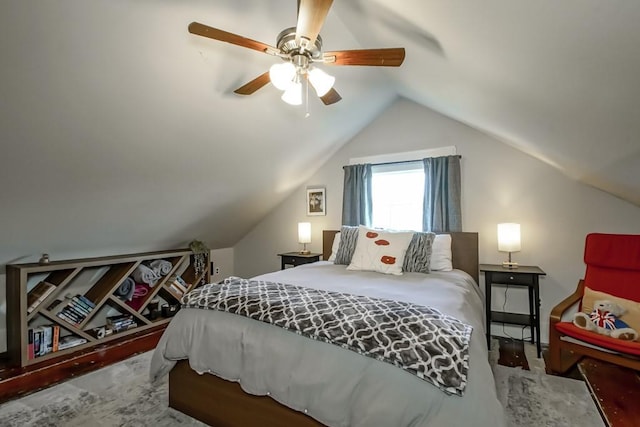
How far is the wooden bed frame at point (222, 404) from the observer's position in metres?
1.42

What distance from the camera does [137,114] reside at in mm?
2008

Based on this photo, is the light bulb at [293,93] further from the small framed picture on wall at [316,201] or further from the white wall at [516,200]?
the small framed picture on wall at [316,201]

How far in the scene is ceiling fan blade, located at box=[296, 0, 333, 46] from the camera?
128cm

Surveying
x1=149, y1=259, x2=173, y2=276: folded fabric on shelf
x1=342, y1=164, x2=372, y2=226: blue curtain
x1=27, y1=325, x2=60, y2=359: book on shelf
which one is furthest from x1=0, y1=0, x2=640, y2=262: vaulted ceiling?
x1=342, y1=164, x2=372, y2=226: blue curtain

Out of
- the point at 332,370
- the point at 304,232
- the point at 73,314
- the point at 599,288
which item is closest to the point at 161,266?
the point at 73,314

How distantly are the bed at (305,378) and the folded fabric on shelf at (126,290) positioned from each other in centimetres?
175

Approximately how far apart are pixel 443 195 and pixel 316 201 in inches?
66.3

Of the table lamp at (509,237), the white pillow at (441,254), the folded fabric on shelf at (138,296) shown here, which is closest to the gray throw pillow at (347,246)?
the white pillow at (441,254)

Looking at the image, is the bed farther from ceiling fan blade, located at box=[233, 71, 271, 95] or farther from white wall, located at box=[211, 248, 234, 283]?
white wall, located at box=[211, 248, 234, 283]

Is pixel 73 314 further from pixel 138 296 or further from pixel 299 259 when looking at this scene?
pixel 299 259

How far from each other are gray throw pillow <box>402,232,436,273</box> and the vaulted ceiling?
1.20 metres

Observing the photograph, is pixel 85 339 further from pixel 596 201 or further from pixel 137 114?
pixel 596 201

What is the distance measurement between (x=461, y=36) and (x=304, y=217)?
3.11m

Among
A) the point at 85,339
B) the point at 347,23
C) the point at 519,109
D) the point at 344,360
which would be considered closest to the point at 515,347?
the point at 519,109
